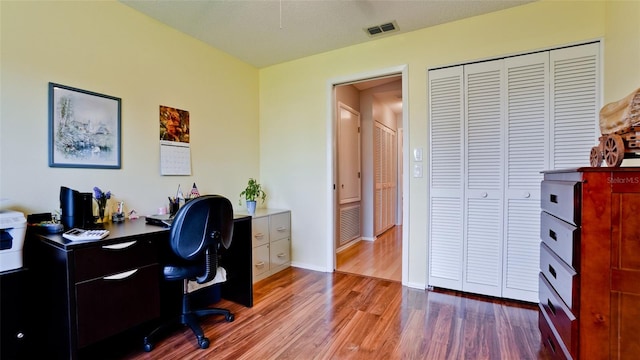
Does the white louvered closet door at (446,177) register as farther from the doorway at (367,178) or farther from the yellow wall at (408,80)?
the doorway at (367,178)

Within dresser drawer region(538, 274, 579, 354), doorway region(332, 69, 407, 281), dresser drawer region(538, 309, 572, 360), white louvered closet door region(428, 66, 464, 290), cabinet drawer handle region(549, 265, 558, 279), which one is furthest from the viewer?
doorway region(332, 69, 407, 281)

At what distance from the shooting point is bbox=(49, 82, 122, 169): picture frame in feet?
6.46

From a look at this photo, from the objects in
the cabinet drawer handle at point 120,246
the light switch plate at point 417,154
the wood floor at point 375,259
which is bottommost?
the wood floor at point 375,259

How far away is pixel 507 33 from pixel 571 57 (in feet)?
1.68

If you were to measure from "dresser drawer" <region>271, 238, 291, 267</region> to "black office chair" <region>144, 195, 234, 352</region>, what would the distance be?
125 cm

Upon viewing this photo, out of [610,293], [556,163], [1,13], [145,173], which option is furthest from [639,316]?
[1,13]

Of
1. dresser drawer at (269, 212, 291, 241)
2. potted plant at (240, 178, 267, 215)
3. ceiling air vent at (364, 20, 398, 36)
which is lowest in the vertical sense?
dresser drawer at (269, 212, 291, 241)

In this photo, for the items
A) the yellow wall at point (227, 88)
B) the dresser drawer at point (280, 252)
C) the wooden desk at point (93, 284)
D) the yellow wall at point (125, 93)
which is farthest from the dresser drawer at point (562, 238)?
the yellow wall at point (125, 93)

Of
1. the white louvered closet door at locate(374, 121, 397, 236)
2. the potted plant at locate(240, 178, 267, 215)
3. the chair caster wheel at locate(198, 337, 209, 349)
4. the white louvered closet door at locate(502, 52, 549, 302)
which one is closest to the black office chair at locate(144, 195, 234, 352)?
the chair caster wheel at locate(198, 337, 209, 349)

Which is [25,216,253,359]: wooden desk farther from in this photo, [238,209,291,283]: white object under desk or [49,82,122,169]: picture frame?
[238,209,291,283]: white object under desk

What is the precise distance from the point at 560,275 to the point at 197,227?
2.02 meters

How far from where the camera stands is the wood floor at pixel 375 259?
332 cm

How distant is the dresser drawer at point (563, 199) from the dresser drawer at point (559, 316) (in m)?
0.42

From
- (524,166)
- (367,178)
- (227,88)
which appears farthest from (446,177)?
(227,88)
